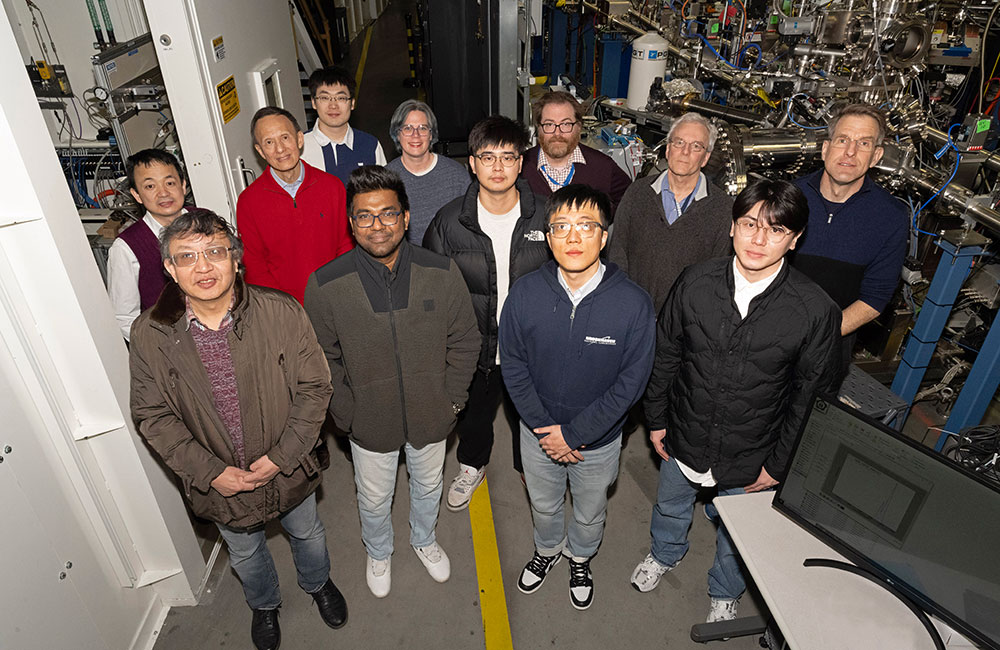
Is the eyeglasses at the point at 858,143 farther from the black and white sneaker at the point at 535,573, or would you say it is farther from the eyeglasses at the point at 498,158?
the black and white sneaker at the point at 535,573

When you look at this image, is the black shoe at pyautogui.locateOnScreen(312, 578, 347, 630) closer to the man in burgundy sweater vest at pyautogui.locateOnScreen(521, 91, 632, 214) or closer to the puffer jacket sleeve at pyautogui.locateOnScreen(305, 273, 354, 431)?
the puffer jacket sleeve at pyautogui.locateOnScreen(305, 273, 354, 431)

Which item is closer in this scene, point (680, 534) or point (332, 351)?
point (332, 351)

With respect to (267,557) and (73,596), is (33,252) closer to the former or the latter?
(73,596)

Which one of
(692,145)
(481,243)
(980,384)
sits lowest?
(980,384)

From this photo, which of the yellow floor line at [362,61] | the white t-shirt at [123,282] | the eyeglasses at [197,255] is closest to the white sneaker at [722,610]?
the eyeglasses at [197,255]

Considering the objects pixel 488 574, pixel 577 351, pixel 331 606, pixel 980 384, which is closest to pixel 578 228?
pixel 577 351

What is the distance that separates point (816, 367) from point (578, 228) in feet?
3.01

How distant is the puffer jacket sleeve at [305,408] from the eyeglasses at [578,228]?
3.03 feet

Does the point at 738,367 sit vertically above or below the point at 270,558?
above

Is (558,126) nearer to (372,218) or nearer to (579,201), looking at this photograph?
(579,201)

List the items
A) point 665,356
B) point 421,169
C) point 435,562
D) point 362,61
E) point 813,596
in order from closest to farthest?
point 813,596 → point 665,356 → point 435,562 → point 421,169 → point 362,61

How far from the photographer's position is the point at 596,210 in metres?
2.13

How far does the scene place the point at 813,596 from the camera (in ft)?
6.13

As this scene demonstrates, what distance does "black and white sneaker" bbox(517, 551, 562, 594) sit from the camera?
285 cm
